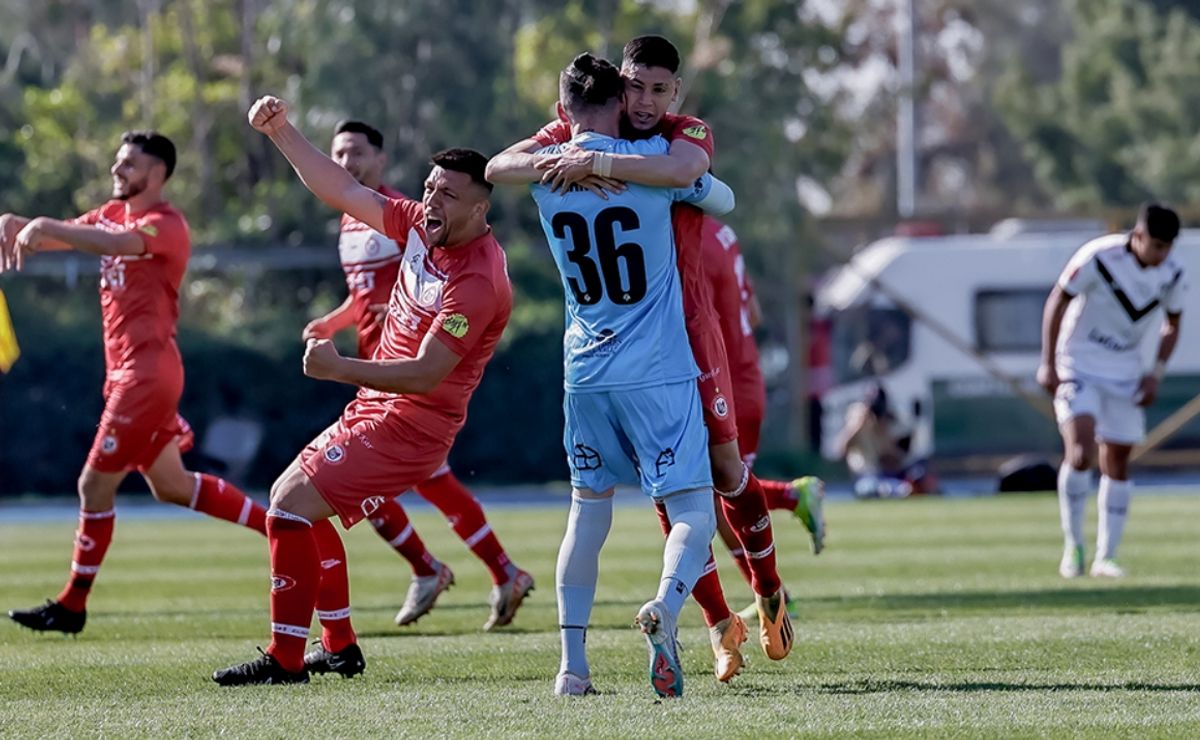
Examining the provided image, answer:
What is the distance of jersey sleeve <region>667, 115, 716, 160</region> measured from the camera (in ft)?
23.3

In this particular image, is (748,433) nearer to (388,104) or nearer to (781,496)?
(781,496)

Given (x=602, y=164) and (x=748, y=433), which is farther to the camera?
Answer: (x=748, y=433)

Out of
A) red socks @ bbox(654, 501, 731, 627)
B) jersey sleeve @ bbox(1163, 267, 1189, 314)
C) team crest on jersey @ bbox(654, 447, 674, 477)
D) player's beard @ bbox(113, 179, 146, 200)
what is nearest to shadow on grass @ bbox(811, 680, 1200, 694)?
red socks @ bbox(654, 501, 731, 627)

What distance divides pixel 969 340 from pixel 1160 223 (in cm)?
1632

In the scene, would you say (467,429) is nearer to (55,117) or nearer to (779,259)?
(779,259)

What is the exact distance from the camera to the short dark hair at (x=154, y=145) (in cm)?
1002

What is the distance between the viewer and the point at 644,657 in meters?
8.50

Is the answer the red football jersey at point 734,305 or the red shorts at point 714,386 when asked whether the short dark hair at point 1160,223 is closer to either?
the red football jersey at point 734,305

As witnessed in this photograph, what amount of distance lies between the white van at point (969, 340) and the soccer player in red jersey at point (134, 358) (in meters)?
18.0

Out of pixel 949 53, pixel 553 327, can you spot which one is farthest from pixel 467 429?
pixel 949 53

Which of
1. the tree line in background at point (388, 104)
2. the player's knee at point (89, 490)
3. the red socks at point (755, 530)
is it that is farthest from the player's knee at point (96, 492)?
the tree line in background at point (388, 104)

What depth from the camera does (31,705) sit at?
725 cm

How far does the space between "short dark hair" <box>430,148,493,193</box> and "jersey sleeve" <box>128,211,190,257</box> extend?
8.75 feet

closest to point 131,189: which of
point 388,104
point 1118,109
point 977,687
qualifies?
point 977,687
